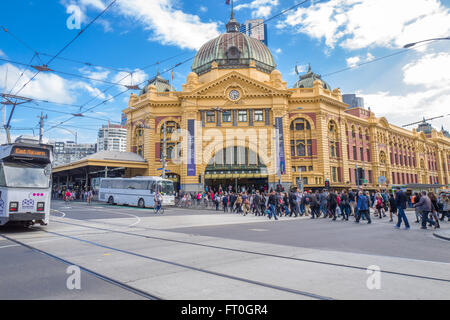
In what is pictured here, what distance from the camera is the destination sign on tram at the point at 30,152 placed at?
11750 millimetres

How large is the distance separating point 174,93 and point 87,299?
4286cm

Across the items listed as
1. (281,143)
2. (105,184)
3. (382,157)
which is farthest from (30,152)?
(382,157)

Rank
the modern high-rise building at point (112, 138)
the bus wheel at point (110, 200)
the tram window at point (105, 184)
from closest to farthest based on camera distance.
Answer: the bus wheel at point (110, 200), the tram window at point (105, 184), the modern high-rise building at point (112, 138)

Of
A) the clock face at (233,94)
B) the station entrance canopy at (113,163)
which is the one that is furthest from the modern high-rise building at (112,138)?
the clock face at (233,94)

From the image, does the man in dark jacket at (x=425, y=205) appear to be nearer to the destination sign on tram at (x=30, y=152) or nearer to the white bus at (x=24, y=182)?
the white bus at (x=24, y=182)

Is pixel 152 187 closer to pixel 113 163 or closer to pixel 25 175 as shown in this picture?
pixel 113 163

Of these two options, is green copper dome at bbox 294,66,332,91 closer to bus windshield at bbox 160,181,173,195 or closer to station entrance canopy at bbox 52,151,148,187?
station entrance canopy at bbox 52,151,148,187

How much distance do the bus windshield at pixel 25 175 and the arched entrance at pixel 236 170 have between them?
2892cm

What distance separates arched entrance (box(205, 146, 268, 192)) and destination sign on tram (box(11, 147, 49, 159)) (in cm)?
2897

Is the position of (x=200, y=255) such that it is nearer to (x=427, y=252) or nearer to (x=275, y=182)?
(x=427, y=252)

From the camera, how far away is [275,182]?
3966 centimetres

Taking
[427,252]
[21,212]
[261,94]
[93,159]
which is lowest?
[427,252]

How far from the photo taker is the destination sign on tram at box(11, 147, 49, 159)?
11750 mm
